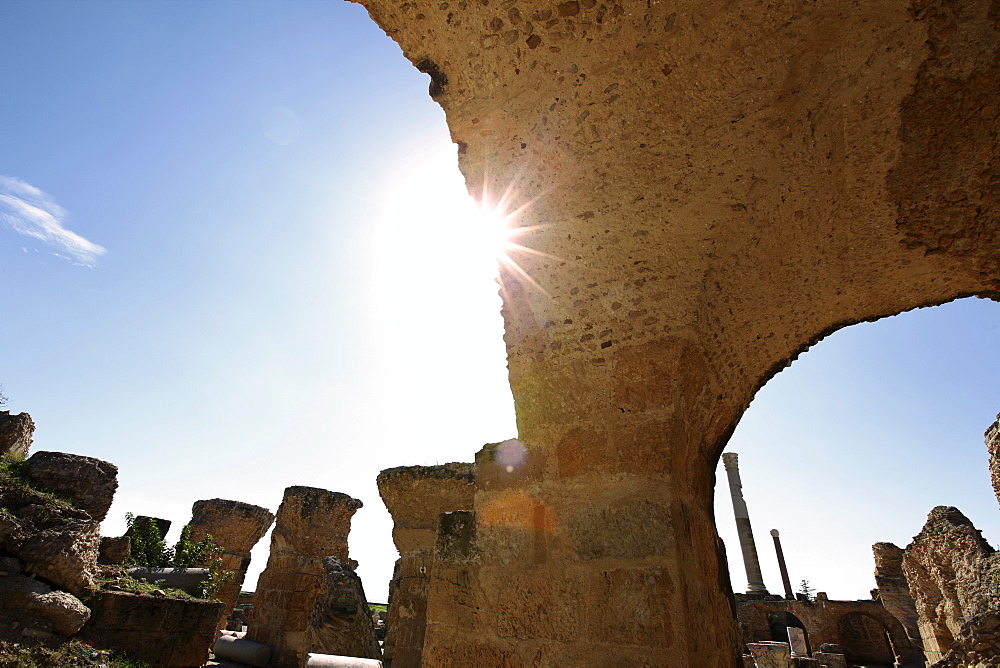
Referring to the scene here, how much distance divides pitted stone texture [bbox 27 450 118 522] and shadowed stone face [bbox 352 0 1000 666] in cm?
782

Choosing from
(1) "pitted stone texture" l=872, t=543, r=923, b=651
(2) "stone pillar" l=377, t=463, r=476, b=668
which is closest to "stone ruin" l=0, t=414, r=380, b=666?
(2) "stone pillar" l=377, t=463, r=476, b=668

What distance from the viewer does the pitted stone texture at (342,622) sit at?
530 cm

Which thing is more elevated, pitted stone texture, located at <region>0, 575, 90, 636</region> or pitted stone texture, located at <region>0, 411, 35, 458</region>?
pitted stone texture, located at <region>0, 411, 35, 458</region>

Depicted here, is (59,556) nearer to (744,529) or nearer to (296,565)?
(296,565)

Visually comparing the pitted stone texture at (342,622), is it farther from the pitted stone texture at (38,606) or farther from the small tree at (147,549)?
the small tree at (147,549)

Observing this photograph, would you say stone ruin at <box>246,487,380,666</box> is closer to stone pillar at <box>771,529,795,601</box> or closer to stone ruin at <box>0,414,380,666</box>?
stone ruin at <box>0,414,380,666</box>

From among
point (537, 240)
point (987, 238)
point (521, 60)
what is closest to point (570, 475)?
point (537, 240)

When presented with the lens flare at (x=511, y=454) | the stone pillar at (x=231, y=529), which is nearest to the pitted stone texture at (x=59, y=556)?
the stone pillar at (x=231, y=529)

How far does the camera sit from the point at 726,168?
213 centimetres

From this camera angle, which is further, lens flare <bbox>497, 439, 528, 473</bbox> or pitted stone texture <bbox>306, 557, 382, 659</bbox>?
pitted stone texture <bbox>306, 557, 382, 659</bbox>

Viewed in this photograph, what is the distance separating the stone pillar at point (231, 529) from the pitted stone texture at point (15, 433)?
406cm

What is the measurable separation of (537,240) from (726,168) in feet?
2.79

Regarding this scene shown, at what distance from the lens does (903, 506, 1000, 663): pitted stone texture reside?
29.7 ft

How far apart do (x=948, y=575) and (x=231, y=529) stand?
1497cm
